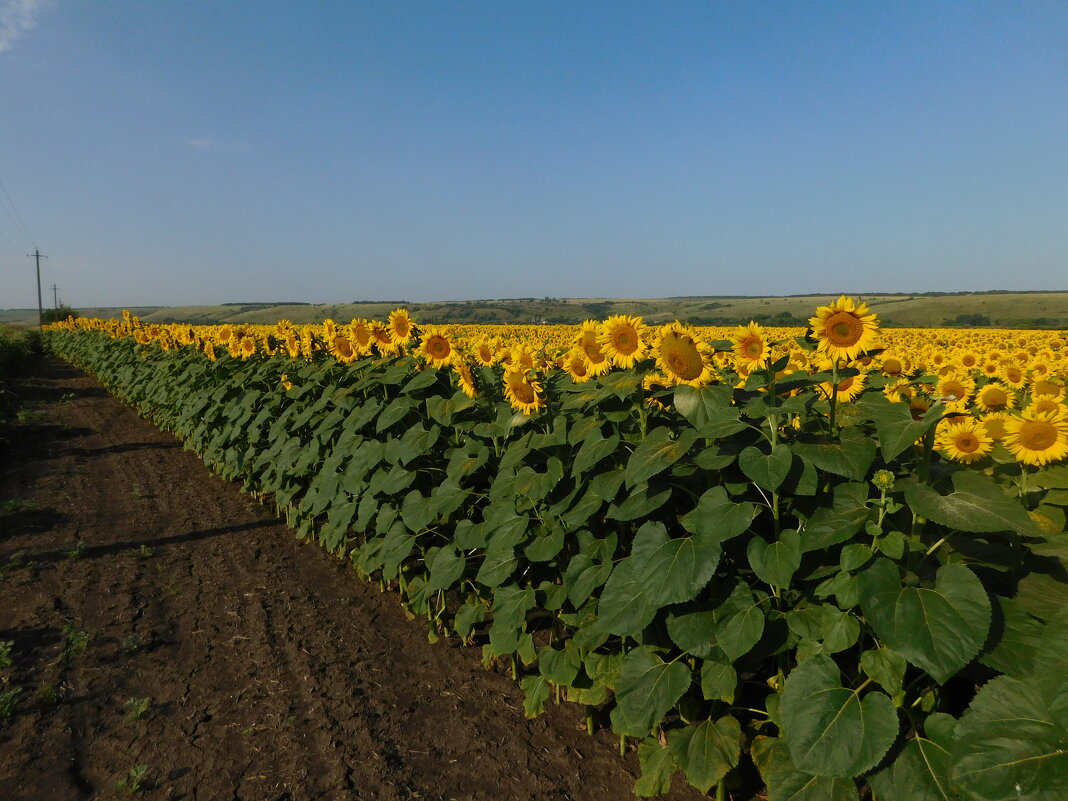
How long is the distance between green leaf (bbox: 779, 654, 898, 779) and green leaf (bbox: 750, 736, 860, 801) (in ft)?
0.50

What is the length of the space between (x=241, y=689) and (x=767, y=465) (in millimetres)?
3430

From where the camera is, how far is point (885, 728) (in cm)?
182

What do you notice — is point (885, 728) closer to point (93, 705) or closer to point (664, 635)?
point (664, 635)

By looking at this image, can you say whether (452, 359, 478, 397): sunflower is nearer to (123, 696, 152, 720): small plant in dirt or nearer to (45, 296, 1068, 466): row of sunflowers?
(45, 296, 1068, 466): row of sunflowers

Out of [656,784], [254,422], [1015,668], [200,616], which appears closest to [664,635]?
[656,784]

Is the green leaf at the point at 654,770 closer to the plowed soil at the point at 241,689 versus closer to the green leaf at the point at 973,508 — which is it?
the plowed soil at the point at 241,689

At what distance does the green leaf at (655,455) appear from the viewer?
93.0 inches

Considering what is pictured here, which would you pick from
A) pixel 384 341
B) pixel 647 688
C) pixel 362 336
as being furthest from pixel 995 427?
pixel 362 336

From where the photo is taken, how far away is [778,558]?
217 cm

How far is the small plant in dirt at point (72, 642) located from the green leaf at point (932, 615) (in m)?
Answer: 4.71

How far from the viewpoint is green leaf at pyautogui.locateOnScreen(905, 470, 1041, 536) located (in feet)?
5.78

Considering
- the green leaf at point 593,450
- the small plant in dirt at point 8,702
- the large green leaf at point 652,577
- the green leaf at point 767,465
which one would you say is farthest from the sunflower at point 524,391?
the small plant in dirt at point 8,702

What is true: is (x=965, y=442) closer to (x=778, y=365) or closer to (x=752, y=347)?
(x=778, y=365)

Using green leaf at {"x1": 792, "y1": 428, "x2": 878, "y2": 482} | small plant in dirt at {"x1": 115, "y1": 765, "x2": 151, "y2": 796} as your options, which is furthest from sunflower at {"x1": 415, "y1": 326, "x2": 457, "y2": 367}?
small plant in dirt at {"x1": 115, "y1": 765, "x2": 151, "y2": 796}
